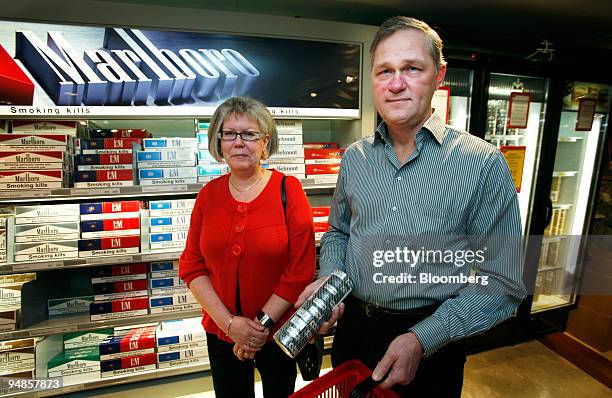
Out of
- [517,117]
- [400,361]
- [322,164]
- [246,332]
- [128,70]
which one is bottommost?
[246,332]

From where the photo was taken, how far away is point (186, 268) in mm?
1561

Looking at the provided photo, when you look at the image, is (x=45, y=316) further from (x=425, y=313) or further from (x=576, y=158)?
(x=576, y=158)

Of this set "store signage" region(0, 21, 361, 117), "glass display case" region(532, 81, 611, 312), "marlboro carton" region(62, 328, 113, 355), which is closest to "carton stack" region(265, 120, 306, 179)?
"store signage" region(0, 21, 361, 117)

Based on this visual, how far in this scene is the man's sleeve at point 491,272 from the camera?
0.95 metres

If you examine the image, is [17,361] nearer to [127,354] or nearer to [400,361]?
[127,354]

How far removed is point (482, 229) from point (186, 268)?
130cm

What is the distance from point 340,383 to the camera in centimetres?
94

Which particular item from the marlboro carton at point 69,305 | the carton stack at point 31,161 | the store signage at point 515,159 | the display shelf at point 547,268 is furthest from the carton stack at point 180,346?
the display shelf at point 547,268

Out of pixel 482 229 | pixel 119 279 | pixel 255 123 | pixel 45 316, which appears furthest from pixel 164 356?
pixel 482 229

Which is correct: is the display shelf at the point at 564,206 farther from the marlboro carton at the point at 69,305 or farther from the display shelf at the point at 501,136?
the marlboro carton at the point at 69,305

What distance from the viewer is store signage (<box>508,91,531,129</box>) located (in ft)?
8.58

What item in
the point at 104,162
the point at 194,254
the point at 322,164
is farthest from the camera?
the point at 322,164

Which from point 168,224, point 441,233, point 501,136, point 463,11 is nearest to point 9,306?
point 168,224

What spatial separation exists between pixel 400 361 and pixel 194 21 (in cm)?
195
